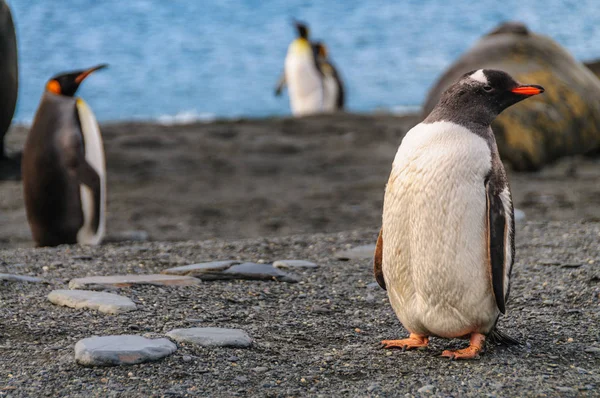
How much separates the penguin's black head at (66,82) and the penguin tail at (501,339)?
13.2 ft

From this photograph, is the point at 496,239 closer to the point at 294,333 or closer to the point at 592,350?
the point at 592,350

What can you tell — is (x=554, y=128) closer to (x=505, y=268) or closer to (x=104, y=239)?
(x=104, y=239)

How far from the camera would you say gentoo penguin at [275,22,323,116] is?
16.4 metres

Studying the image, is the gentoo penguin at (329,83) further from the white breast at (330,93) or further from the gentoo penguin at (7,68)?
the gentoo penguin at (7,68)

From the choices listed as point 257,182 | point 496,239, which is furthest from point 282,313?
point 257,182

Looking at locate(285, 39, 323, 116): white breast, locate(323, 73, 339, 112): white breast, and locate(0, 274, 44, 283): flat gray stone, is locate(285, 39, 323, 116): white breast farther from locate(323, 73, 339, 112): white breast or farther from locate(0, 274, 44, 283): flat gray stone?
locate(0, 274, 44, 283): flat gray stone

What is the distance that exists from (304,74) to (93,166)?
10815 millimetres

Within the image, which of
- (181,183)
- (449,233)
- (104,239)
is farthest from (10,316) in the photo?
(181,183)

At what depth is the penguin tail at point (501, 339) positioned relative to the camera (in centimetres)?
288

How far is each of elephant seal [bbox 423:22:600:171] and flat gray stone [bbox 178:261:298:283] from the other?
5.02m

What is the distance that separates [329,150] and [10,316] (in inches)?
291

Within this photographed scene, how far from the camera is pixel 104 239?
19.7 feet

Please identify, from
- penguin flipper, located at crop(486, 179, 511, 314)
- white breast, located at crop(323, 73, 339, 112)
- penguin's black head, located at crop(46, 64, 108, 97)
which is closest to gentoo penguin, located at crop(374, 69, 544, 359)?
penguin flipper, located at crop(486, 179, 511, 314)

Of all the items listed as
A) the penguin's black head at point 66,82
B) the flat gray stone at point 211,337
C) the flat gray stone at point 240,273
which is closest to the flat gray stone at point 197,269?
the flat gray stone at point 240,273
